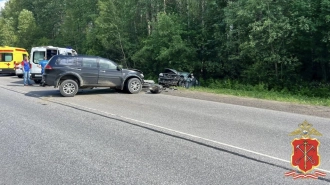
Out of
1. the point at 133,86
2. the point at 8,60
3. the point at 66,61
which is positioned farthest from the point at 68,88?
the point at 8,60

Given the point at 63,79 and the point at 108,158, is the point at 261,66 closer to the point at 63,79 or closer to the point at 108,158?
the point at 63,79

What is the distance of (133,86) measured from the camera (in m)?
15.0

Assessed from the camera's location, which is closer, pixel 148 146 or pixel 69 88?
pixel 148 146

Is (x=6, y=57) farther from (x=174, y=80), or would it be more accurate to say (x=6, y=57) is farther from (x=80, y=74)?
(x=80, y=74)

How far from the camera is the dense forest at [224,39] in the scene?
18156mm

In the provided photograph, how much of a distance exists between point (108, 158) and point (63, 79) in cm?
927

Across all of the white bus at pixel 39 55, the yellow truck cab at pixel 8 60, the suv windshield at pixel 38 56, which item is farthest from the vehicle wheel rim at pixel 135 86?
the yellow truck cab at pixel 8 60

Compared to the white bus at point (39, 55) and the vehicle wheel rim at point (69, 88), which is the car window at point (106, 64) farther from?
the white bus at point (39, 55)

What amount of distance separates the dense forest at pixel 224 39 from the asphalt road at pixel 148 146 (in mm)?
9919

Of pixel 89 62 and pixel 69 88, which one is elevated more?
pixel 89 62

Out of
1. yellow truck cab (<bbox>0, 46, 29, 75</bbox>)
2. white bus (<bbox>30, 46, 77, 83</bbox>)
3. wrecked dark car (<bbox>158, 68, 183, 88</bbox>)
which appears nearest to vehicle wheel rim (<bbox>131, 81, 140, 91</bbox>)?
wrecked dark car (<bbox>158, 68, 183, 88</bbox>)

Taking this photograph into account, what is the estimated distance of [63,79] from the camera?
13.6 meters

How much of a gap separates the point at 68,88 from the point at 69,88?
0.04 meters

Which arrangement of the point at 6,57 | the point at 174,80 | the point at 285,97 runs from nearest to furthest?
the point at 285,97
the point at 174,80
the point at 6,57
